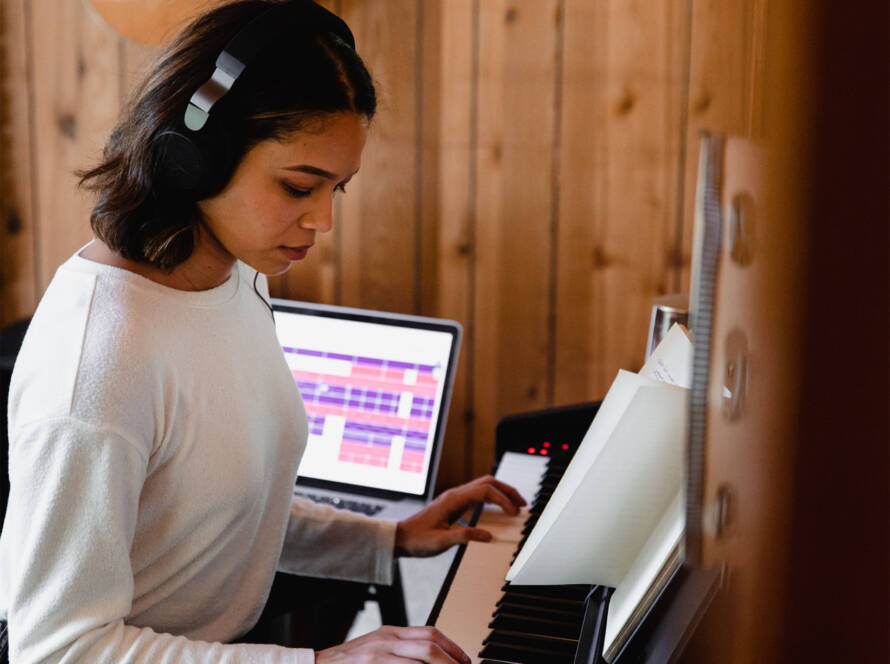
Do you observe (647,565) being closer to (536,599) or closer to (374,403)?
(536,599)

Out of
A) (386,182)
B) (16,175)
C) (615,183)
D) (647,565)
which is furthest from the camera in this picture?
(16,175)

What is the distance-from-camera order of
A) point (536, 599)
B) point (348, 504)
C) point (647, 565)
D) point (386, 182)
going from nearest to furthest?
point (647, 565) < point (536, 599) < point (348, 504) < point (386, 182)

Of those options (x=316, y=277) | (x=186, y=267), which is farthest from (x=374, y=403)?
(x=186, y=267)

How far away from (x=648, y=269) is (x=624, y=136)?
28 cm

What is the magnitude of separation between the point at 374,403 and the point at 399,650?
0.98 metres

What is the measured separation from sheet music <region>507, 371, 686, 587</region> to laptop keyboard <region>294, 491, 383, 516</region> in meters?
0.80

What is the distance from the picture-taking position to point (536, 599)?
3.33 feet

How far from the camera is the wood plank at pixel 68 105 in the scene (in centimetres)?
206

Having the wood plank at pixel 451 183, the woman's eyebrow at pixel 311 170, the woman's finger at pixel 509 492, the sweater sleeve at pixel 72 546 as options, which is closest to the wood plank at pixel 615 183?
the wood plank at pixel 451 183

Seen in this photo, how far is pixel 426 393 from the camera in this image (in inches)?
71.3

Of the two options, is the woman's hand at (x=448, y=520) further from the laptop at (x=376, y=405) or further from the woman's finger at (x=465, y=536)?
the laptop at (x=376, y=405)

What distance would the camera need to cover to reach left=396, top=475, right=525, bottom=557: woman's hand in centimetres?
127

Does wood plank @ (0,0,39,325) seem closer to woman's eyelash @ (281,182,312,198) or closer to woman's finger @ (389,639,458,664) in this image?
woman's eyelash @ (281,182,312,198)

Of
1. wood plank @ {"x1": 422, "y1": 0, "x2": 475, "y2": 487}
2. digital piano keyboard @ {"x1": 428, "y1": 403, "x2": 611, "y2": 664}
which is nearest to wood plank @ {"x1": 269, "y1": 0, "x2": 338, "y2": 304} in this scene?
wood plank @ {"x1": 422, "y1": 0, "x2": 475, "y2": 487}
